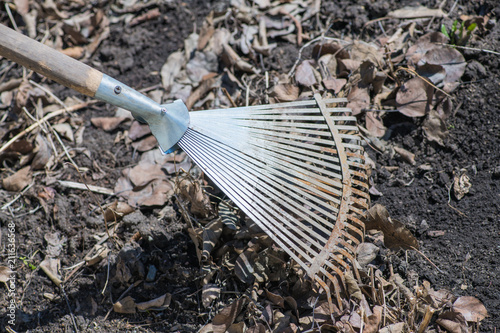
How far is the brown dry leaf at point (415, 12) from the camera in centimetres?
224

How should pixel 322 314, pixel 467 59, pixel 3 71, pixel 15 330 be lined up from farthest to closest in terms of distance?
pixel 3 71 < pixel 467 59 < pixel 15 330 < pixel 322 314

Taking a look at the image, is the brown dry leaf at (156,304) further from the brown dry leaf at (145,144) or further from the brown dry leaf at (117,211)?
the brown dry leaf at (145,144)

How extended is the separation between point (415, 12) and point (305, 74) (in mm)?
748

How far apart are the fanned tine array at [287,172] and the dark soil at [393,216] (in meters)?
0.31

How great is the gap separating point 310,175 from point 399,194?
484mm

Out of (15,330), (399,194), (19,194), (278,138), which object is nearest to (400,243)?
(399,194)

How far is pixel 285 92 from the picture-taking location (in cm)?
206

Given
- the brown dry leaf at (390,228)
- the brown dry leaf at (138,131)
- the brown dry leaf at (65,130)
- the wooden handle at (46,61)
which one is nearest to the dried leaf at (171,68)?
the brown dry leaf at (138,131)

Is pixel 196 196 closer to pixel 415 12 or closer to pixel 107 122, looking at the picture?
pixel 107 122

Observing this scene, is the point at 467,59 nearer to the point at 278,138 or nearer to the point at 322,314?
the point at 278,138

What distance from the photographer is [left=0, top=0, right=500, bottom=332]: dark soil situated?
1730mm

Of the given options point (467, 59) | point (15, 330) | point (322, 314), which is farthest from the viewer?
point (467, 59)

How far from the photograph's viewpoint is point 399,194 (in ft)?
6.16

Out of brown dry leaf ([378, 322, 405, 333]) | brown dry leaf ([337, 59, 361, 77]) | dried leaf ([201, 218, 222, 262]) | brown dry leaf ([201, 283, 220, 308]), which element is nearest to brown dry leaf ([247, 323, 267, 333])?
brown dry leaf ([201, 283, 220, 308])
